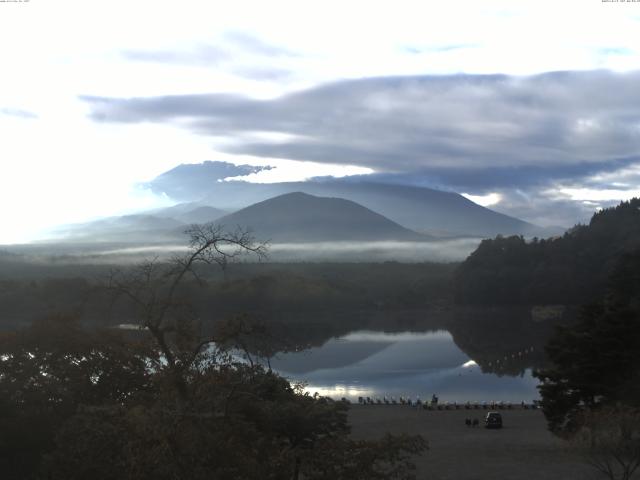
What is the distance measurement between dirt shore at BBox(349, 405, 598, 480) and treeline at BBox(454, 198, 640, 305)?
6561 centimetres

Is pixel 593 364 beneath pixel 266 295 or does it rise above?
above

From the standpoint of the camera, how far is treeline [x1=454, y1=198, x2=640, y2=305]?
93.2m

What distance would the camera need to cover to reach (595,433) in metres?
15.5

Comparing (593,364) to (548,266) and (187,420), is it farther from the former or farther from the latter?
(548,266)

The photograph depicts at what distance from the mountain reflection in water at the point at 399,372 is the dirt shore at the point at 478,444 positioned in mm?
4237

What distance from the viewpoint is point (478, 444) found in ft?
72.4

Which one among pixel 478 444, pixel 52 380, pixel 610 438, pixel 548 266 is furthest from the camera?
pixel 548 266

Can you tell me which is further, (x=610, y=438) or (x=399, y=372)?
(x=399, y=372)

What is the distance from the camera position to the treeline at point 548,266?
93188mm

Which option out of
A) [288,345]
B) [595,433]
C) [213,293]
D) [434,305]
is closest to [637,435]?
[595,433]

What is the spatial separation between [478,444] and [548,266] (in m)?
78.2

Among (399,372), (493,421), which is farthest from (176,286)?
(399,372)

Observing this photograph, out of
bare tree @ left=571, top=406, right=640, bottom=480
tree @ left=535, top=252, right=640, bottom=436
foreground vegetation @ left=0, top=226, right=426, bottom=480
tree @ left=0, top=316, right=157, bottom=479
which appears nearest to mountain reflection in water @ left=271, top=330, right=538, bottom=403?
tree @ left=535, top=252, right=640, bottom=436

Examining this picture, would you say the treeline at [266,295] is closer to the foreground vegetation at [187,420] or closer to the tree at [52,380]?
the tree at [52,380]
